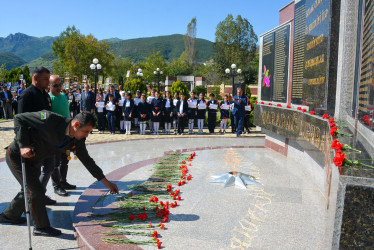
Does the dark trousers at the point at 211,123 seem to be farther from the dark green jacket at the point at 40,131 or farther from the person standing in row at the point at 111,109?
the dark green jacket at the point at 40,131

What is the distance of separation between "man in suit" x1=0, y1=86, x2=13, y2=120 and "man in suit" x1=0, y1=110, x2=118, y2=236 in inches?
673

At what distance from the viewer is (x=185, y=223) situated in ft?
11.7

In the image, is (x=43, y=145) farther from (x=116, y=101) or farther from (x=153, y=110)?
(x=116, y=101)

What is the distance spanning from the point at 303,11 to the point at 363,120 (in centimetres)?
439

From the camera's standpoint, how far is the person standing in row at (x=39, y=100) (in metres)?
4.03

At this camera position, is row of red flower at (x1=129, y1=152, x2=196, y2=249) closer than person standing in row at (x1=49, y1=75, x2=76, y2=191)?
Yes

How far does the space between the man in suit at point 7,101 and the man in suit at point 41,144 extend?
17.1 meters

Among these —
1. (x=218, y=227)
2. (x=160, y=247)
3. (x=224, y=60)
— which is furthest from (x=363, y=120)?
(x=224, y=60)

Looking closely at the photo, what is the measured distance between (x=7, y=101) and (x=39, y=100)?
1691cm

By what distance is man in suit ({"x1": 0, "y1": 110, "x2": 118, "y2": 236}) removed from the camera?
3.24m

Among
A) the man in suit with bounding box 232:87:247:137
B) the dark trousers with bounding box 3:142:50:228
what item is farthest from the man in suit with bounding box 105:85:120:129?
the dark trousers with bounding box 3:142:50:228

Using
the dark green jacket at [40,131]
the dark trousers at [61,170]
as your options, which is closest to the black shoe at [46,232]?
the dark green jacket at [40,131]

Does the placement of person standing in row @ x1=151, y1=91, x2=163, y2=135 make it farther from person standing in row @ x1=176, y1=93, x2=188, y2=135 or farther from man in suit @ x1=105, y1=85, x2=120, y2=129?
man in suit @ x1=105, y1=85, x2=120, y2=129

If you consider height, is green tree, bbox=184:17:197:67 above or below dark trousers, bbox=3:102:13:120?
above
